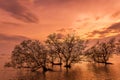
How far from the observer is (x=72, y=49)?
4053 inches

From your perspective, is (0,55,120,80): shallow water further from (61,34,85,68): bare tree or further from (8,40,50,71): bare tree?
(61,34,85,68): bare tree

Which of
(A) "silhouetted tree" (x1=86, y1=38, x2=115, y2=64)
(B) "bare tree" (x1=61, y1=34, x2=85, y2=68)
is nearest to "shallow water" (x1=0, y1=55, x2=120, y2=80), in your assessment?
(B) "bare tree" (x1=61, y1=34, x2=85, y2=68)

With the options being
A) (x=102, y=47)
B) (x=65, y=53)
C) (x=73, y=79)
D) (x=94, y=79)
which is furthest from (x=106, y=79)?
(x=102, y=47)

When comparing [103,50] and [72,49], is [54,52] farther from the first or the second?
[103,50]

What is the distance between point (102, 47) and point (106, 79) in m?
74.9

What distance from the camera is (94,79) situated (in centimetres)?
5444

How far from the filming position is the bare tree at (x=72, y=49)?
10146cm

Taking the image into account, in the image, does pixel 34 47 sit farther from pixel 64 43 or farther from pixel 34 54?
pixel 64 43

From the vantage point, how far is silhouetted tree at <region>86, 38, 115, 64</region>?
409 ft

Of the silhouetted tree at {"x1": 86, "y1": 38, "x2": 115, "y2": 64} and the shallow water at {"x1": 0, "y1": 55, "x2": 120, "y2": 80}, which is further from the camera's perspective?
the silhouetted tree at {"x1": 86, "y1": 38, "x2": 115, "y2": 64}

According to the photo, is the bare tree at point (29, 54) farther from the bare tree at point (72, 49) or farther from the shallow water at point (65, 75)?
the bare tree at point (72, 49)

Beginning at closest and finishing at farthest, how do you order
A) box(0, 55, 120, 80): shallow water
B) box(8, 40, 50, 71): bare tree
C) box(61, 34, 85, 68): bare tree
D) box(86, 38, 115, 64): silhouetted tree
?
1. box(0, 55, 120, 80): shallow water
2. box(8, 40, 50, 71): bare tree
3. box(61, 34, 85, 68): bare tree
4. box(86, 38, 115, 64): silhouetted tree

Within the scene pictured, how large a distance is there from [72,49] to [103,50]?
2985 centimetres

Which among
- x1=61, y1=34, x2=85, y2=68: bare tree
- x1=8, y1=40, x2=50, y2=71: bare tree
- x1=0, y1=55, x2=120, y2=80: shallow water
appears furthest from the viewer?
x1=61, y1=34, x2=85, y2=68: bare tree
